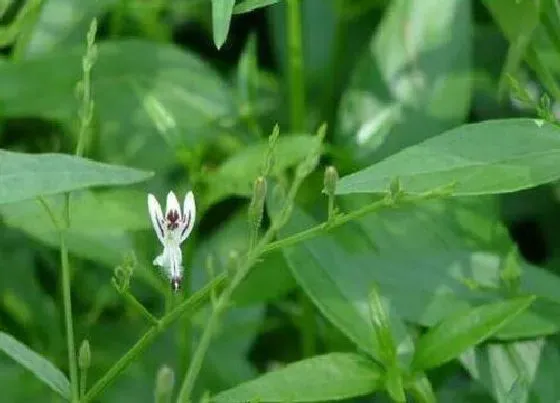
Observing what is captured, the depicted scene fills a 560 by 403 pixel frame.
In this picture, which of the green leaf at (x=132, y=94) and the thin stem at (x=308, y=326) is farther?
the green leaf at (x=132, y=94)

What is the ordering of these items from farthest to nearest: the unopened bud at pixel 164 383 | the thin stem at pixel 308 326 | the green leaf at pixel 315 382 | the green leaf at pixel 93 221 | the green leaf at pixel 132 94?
the green leaf at pixel 132 94, the thin stem at pixel 308 326, the green leaf at pixel 93 221, the green leaf at pixel 315 382, the unopened bud at pixel 164 383

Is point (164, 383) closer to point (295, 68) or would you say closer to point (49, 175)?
point (49, 175)

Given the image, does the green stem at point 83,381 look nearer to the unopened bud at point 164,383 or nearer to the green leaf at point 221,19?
the unopened bud at point 164,383

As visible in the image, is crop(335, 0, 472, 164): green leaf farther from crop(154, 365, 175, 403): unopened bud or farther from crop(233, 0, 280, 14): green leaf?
crop(154, 365, 175, 403): unopened bud

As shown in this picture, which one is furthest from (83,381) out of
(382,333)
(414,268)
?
(414,268)

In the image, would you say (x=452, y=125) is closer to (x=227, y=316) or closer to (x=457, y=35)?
(x=457, y=35)

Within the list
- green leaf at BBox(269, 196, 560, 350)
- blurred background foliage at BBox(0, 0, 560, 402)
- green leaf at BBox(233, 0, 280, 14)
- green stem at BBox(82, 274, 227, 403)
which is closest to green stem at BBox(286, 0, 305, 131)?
blurred background foliage at BBox(0, 0, 560, 402)

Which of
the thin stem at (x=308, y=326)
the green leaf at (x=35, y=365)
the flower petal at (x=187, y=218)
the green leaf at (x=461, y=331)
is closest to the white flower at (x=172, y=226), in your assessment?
the flower petal at (x=187, y=218)
